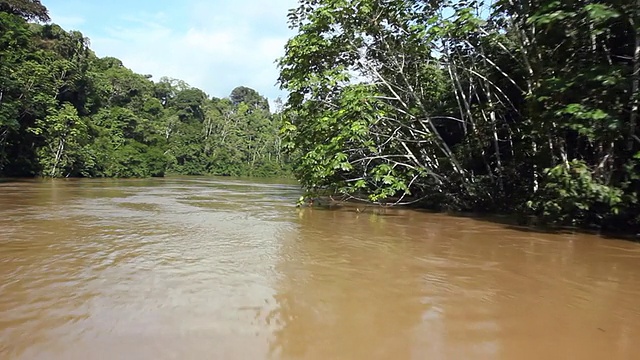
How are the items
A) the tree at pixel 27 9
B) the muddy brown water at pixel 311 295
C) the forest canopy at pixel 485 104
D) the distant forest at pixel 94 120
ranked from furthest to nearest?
the tree at pixel 27 9
the distant forest at pixel 94 120
the forest canopy at pixel 485 104
the muddy brown water at pixel 311 295

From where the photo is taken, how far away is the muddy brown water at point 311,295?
2.82 meters

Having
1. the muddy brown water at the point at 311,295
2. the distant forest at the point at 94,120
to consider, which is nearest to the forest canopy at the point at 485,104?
the muddy brown water at the point at 311,295

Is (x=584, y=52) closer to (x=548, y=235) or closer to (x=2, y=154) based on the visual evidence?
(x=548, y=235)

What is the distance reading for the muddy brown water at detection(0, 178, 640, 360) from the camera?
282 centimetres

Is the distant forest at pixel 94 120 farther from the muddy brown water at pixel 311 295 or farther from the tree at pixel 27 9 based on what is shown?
the muddy brown water at pixel 311 295

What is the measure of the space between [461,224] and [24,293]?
790cm

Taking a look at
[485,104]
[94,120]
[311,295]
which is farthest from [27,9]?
[311,295]

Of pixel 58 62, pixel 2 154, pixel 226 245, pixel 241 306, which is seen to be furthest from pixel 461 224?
pixel 58 62

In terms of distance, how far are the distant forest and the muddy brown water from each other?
19780 mm

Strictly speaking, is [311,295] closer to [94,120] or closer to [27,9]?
[27,9]

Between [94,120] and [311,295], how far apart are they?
1385 inches

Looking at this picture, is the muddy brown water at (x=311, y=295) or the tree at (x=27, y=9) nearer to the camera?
the muddy brown water at (x=311, y=295)

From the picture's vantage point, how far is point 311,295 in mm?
3959

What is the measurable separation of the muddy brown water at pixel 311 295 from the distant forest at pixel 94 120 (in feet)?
64.9
